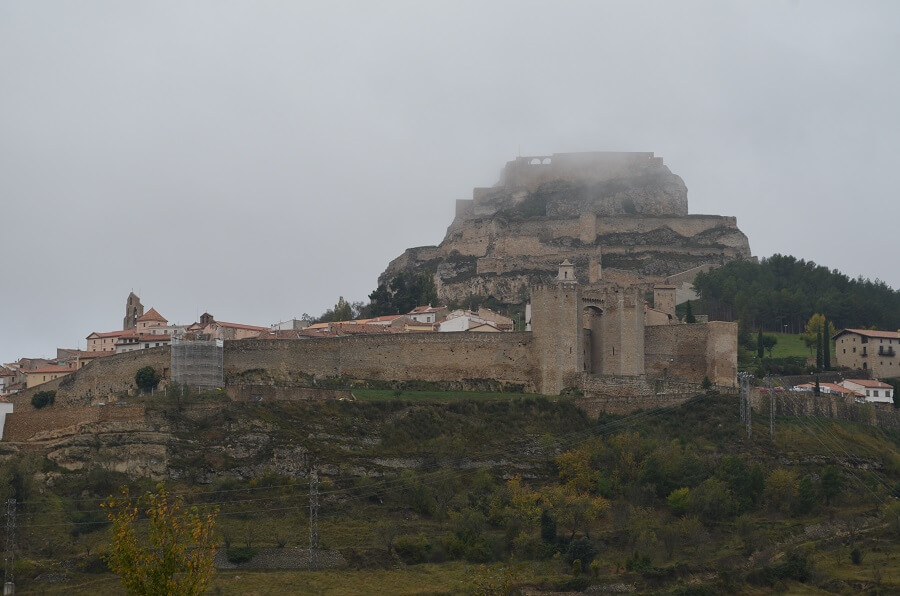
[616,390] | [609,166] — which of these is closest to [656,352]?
[616,390]

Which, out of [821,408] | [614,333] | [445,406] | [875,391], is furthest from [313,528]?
[875,391]

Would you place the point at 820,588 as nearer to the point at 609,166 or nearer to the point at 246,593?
the point at 246,593

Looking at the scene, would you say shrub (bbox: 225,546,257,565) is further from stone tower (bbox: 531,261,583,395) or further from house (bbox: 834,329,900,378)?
house (bbox: 834,329,900,378)

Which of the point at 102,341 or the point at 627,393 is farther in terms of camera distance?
the point at 102,341

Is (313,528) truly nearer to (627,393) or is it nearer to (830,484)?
(627,393)

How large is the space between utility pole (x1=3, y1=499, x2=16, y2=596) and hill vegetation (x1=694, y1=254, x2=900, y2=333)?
48.8m

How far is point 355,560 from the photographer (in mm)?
45906

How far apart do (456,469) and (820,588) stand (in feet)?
50.3

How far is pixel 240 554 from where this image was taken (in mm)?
45031

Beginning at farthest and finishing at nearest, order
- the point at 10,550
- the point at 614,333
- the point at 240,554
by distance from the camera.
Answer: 1. the point at 614,333
2. the point at 240,554
3. the point at 10,550

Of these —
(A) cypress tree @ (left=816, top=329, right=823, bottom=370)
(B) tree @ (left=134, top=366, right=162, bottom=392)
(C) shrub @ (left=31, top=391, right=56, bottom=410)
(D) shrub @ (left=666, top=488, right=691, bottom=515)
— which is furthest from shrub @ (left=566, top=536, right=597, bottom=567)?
(A) cypress tree @ (left=816, top=329, right=823, bottom=370)

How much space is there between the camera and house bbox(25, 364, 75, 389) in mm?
69750

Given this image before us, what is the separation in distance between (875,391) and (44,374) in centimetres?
4310

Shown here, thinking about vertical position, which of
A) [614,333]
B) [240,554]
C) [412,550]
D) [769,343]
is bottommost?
[412,550]
